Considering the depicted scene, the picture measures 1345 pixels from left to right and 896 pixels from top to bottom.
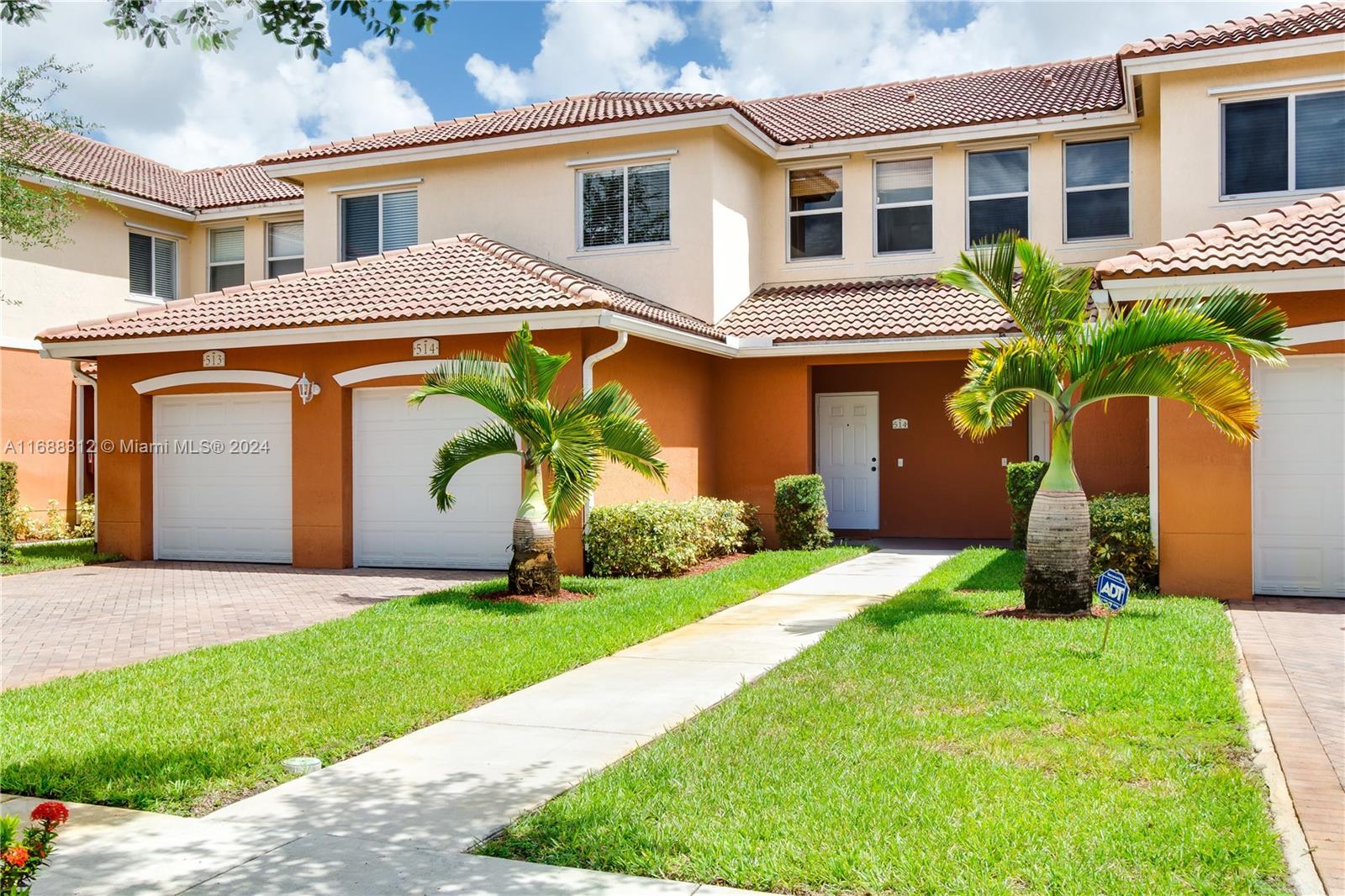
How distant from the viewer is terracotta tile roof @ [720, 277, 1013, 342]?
16.2m

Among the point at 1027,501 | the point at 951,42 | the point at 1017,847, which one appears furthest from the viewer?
the point at 951,42

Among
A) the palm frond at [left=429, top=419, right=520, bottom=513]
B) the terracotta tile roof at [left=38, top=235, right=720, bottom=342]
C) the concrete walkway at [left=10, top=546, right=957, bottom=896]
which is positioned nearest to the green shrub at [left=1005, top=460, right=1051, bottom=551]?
the terracotta tile roof at [left=38, top=235, right=720, bottom=342]

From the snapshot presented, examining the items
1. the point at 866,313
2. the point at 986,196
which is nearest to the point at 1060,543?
the point at 866,313

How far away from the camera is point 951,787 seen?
5.47 metres

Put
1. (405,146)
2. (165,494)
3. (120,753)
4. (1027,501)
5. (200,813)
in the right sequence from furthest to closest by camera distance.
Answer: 1. (405,146)
2. (165,494)
3. (1027,501)
4. (120,753)
5. (200,813)

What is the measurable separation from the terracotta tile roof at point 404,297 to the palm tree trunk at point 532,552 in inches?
104

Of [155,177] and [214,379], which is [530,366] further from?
[155,177]

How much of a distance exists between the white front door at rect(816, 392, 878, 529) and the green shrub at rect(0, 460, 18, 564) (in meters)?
12.6

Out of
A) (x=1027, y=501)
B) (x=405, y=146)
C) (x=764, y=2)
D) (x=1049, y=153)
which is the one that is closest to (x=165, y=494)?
(x=405, y=146)

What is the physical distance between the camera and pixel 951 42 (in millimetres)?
20094

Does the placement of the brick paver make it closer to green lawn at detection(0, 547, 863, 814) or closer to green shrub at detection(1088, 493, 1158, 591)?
green shrub at detection(1088, 493, 1158, 591)

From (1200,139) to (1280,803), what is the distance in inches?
476

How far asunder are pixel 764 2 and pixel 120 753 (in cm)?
1127

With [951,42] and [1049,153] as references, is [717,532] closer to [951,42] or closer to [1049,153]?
[1049,153]
